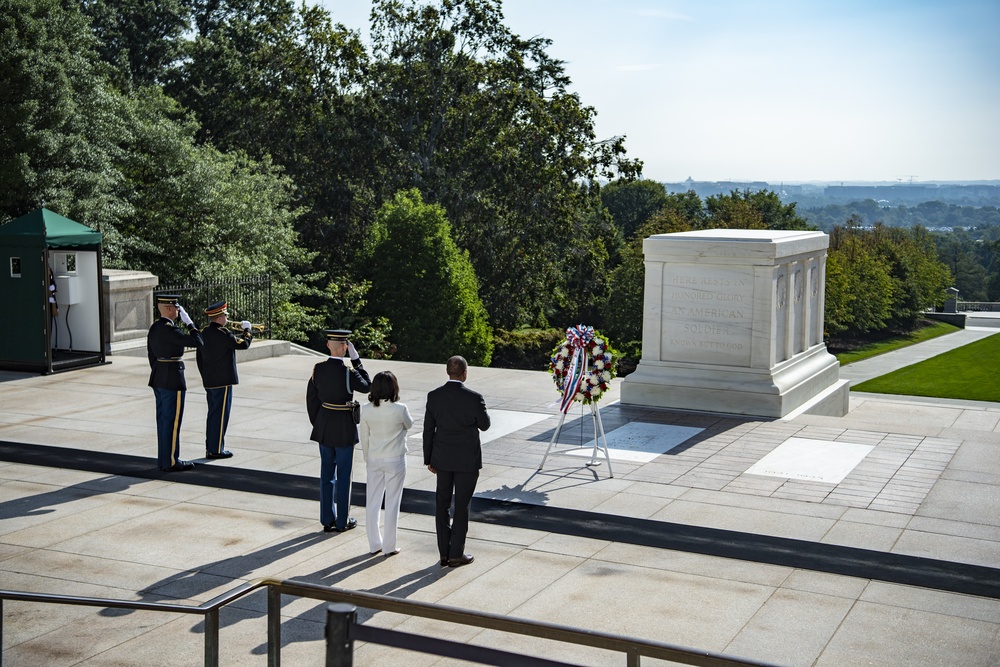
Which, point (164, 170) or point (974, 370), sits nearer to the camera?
point (164, 170)

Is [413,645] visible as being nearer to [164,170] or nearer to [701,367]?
[701,367]

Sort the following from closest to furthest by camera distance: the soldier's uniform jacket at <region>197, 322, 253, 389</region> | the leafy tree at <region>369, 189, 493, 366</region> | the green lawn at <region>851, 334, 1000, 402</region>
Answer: the soldier's uniform jacket at <region>197, 322, 253, 389</region> < the green lawn at <region>851, 334, 1000, 402</region> < the leafy tree at <region>369, 189, 493, 366</region>

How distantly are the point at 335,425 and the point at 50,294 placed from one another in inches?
385

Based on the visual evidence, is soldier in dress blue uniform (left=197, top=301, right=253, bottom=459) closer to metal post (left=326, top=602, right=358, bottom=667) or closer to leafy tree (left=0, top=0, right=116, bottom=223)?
metal post (left=326, top=602, right=358, bottom=667)

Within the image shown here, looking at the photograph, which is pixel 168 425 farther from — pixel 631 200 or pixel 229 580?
pixel 631 200

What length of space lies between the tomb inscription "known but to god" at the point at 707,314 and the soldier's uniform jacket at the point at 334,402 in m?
7.26

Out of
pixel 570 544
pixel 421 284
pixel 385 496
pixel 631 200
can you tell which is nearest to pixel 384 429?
pixel 385 496

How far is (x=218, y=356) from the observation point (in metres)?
11.5

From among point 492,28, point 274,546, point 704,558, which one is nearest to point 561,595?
point 704,558

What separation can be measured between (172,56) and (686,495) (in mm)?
43550

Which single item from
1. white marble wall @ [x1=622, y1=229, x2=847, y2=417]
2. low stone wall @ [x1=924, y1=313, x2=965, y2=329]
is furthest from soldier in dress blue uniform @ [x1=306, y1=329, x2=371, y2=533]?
low stone wall @ [x1=924, y1=313, x2=965, y2=329]

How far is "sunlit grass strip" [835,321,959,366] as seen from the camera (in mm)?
51856

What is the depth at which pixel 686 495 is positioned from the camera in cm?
1045

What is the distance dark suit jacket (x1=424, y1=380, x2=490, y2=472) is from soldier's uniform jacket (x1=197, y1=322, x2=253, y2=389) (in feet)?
12.4
